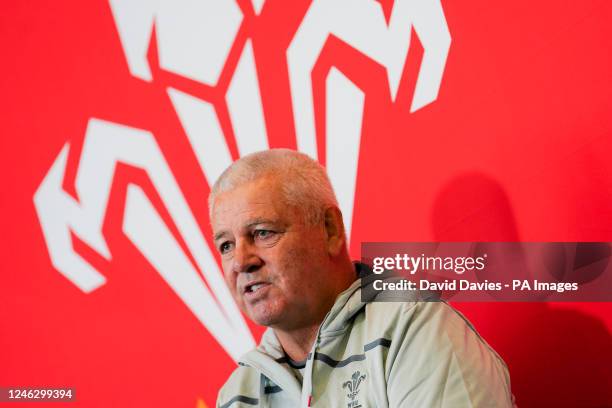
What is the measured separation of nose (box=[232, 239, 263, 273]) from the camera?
1536 millimetres

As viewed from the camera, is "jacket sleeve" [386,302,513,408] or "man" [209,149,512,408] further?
"man" [209,149,512,408]

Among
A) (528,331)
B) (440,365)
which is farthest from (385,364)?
(528,331)

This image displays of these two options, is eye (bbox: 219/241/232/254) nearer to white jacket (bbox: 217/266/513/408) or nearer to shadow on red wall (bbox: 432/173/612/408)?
white jacket (bbox: 217/266/513/408)

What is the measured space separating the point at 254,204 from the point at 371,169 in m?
0.34

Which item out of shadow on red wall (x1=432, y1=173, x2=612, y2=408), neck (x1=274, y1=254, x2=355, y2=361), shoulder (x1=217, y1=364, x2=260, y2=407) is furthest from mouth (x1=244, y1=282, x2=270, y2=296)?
shadow on red wall (x1=432, y1=173, x2=612, y2=408)

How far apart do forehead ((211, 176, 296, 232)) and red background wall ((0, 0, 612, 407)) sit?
28cm

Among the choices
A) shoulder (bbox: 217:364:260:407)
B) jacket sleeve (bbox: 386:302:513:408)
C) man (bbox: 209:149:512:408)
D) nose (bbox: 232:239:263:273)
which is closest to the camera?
jacket sleeve (bbox: 386:302:513:408)

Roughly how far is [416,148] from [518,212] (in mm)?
254

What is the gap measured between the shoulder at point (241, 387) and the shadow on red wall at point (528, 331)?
1.50 ft

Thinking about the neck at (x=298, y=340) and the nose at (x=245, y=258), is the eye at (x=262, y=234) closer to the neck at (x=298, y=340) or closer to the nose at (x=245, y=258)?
the nose at (x=245, y=258)

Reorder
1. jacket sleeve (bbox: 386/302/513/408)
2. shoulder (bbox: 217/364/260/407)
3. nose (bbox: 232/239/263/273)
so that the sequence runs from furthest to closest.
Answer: shoulder (bbox: 217/364/260/407), nose (bbox: 232/239/263/273), jacket sleeve (bbox: 386/302/513/408)

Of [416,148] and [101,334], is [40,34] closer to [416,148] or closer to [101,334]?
[101,334]

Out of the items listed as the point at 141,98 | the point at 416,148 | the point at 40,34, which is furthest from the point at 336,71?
the point at 40,34

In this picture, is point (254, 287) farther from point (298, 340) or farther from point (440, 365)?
point (440, 365)
